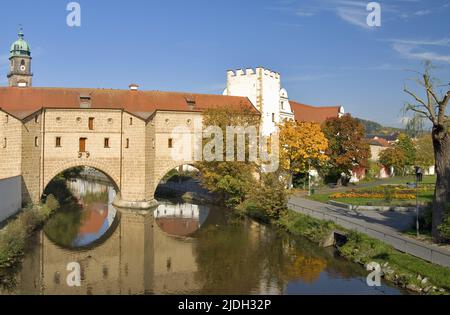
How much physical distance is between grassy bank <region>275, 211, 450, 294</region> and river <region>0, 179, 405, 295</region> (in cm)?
53

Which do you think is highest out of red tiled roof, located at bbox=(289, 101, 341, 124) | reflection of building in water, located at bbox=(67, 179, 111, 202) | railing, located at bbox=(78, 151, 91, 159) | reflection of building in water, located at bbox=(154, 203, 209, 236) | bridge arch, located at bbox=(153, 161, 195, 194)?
red tiled roof, located at bbox=(289, 101, 341, 124)

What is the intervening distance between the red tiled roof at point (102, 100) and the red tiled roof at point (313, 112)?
2255cm

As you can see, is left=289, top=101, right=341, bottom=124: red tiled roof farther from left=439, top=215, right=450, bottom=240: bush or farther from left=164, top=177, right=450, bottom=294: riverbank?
left=439, top=215, right=450, bottom=240: bush

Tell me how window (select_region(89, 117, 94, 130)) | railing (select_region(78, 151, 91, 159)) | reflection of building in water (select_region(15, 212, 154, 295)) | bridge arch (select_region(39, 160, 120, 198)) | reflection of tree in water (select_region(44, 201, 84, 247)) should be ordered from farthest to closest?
window (select_region(89, 117, 94, 130)) → railing (select_region(78, 151, 91, 159)) → bridge arch (select_region(39, 160, 120, 198)) → reflection of tree in water (select_region(44, 201, 84, 247)) → reflection of building in water (select_region(15, 212, 154, 295))

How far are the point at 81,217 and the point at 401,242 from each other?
2299 cm

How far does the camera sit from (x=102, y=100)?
37.7 meters

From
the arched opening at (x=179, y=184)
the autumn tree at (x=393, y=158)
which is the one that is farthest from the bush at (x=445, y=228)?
the autumn tree at (x=393, y=158)

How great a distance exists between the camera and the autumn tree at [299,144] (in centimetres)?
4300

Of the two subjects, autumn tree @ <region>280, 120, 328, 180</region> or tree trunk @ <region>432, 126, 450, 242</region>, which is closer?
tree trunk @ <region>432, 126, 450, 242</region>

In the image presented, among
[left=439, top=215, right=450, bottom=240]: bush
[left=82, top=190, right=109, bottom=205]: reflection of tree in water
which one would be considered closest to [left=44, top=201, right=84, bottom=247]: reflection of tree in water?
[left=82, top=190, right=109, bottom=205]: reflection of tree in water

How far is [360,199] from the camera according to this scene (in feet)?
126

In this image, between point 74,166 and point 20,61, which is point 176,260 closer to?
point 74,166

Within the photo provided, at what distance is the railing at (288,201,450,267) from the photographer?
1873 centimetres
